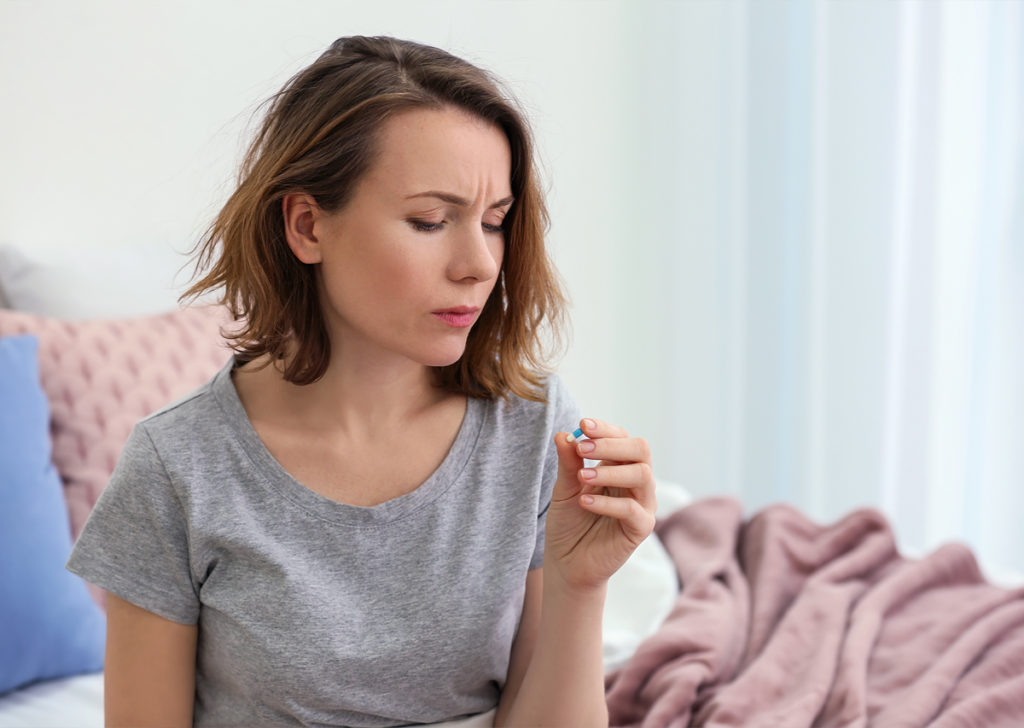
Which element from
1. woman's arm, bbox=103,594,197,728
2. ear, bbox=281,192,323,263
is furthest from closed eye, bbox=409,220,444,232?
woman's arm, bbox=103,594,197,728

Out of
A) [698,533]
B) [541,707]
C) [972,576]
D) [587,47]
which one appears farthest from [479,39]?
[972,576]

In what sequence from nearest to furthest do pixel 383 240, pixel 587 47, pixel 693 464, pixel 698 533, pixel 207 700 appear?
pixel 383 240, pixel 207 700, pixel 698 533, pixel 587 47, pixel 693 464

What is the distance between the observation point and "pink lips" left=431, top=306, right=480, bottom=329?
3.28 ft

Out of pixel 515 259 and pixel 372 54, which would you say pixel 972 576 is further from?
pixel 372 54

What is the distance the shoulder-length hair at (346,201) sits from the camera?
38.6 inches

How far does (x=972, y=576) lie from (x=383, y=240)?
1237 mm

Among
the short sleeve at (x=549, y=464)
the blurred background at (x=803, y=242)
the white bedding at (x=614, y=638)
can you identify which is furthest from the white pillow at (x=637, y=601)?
the blurred background at (x=803, y=242)

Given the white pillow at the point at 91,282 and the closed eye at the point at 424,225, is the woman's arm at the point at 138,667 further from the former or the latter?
the white pillow at the point at 91,282

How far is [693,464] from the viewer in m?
2.89

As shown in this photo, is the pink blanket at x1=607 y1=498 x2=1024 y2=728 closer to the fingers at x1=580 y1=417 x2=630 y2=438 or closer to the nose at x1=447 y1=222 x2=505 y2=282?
the fingers at x1=580 y1=417 x2=630 y2=438

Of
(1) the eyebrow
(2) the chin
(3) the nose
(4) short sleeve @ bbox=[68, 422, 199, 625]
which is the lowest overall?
(4) short sleeve @ bbox=[68, 422, 199, 625]

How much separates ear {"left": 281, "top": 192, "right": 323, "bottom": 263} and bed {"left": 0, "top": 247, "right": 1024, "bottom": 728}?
1.72ft

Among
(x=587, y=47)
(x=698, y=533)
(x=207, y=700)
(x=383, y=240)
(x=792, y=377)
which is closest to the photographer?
(x=383, y=240)

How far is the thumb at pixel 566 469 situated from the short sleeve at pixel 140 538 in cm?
36
